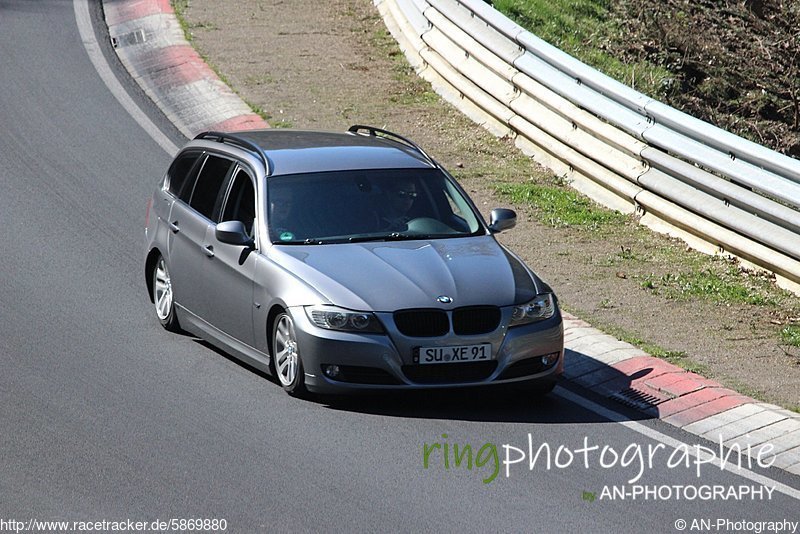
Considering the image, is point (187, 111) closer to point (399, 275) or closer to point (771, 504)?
point (399, 275)

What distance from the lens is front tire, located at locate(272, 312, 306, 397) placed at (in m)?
8.92

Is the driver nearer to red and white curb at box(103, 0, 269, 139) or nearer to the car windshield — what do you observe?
the car windshield

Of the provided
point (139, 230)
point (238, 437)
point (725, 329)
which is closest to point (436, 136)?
point (139, 230)

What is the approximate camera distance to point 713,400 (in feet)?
30.2

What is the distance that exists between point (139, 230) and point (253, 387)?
476 centimetres

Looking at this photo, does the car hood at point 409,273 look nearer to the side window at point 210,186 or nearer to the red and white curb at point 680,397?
the red and white curb at point 680,397

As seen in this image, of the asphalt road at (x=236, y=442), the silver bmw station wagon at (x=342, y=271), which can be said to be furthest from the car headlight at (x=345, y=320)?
the asphalt road at (x=236, y=442)

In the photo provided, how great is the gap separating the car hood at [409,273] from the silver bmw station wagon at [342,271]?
0.01m

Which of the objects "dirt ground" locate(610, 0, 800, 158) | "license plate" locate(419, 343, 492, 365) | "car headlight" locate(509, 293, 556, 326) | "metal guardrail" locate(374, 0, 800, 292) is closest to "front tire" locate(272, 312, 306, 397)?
"license plate" locate(419, 343, 492, 365)

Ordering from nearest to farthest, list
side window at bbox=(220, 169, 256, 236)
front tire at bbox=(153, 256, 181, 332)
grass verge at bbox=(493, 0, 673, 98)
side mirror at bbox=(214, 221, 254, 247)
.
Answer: side mirror at bbox=(214, 221, 254, 247)
side window at bbox=(220, 169, 256, 236)
front tire at bbox=(153, 256, 181, 332)
grass verge at bbox=(493, 0, 673, 98)

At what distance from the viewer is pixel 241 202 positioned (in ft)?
33.3

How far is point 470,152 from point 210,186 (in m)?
6.20

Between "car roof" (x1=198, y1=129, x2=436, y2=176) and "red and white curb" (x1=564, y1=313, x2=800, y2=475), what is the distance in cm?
192

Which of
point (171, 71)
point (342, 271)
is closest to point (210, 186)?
point (342, 271)
